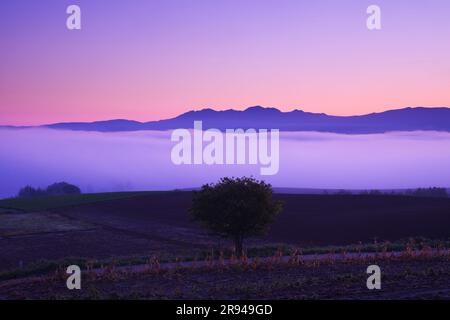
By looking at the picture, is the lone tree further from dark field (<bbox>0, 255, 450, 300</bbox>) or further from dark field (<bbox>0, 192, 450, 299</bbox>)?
dark field (<bbox>0, 255, 450, 300</bbox>)

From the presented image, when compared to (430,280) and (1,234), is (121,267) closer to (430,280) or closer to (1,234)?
(430,280)

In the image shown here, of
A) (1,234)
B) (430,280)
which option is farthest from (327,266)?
(1,234)

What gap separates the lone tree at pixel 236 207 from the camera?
31266 mm

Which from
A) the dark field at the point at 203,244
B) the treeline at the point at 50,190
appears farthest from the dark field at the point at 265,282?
the treeline at the point at 50,190

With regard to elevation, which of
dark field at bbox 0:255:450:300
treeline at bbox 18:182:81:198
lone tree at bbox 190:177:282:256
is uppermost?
lone tree at bbox 190:177:282:256

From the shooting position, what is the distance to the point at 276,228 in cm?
5259

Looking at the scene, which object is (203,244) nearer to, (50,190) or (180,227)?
(180,227)

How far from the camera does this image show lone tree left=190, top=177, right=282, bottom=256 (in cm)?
3127

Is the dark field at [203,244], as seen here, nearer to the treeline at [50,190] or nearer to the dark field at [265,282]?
the dark field at [265,282]

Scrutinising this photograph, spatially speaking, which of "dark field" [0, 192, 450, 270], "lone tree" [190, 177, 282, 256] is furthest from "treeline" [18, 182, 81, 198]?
"lone tree" [190, 177, 282, 256]

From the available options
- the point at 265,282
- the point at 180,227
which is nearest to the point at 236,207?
the point at 265,282

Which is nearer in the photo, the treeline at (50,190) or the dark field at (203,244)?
the dark field at (203,244)
